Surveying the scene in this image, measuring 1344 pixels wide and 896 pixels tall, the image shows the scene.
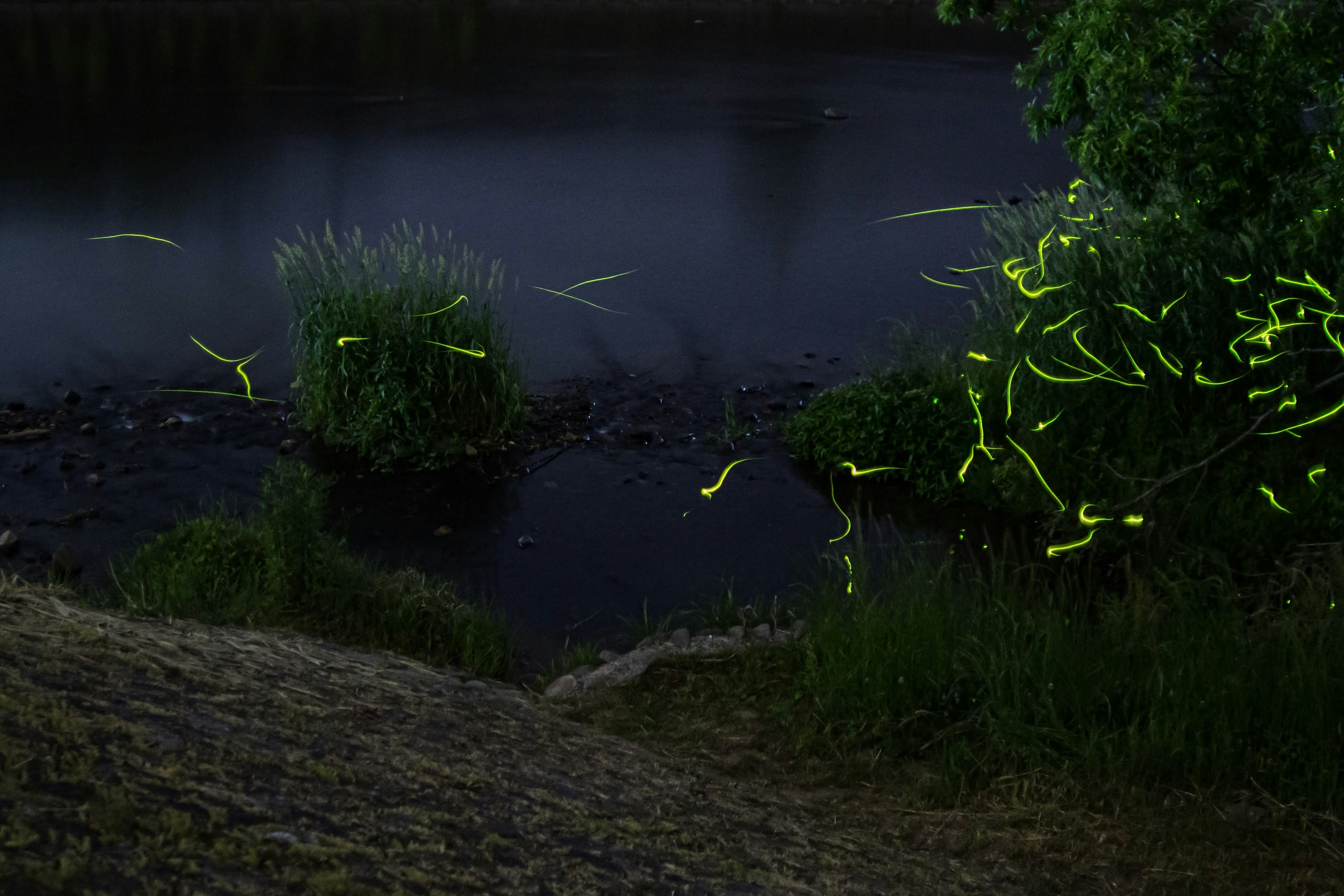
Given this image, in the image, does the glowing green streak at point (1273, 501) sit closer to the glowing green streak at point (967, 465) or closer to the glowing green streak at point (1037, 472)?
the glowing green streak at point (1037, 472)

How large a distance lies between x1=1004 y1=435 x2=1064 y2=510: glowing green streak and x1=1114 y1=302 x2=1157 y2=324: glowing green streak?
87cm

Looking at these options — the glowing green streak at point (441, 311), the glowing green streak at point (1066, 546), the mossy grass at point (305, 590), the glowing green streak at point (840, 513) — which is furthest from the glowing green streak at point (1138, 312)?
the glowing green streak at point (441, 311)

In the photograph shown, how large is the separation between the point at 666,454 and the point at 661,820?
182 inches

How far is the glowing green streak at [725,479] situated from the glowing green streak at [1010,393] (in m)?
1.01

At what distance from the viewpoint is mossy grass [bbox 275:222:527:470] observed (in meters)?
7.28

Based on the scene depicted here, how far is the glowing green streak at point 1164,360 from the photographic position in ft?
21.0

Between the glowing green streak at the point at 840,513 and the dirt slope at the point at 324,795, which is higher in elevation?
the dirt slope at the point at 324,795

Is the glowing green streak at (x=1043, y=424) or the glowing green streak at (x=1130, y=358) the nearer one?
the glowing green streak at (x=1130, y=358)

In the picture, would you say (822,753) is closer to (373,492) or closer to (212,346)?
(373,492)

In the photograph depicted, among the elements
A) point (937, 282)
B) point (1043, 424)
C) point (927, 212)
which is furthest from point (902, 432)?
point (927, 212)

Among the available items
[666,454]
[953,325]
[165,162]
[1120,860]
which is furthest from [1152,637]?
[165,162]

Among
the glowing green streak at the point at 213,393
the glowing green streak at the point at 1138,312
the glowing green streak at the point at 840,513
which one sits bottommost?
the glowing green streak at the point at 213,393

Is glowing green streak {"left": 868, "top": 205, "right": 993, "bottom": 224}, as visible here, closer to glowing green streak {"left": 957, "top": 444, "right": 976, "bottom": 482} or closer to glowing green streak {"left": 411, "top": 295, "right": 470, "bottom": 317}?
glowing green streak {"left": 957, "top": 444, "right": 976, "bottom": 482}

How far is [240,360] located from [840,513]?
448 cm
